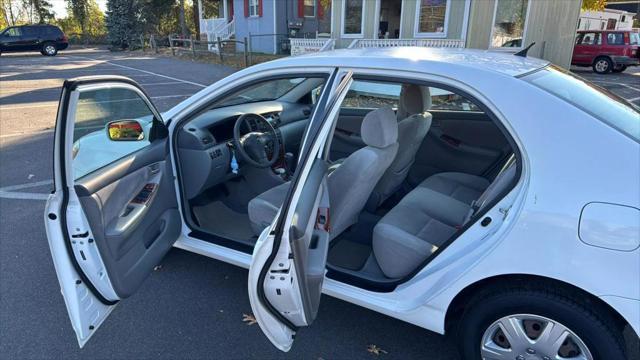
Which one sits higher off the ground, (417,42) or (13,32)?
(13,32)

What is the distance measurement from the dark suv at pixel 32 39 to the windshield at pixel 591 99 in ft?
97.8

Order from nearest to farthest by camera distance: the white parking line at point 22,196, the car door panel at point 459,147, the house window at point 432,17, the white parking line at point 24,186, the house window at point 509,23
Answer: the car door panel at point 459,147, the white parking line at point 22,196, the white parking line at point 24,186, the house window at point 509,23, the house window at point 432,17

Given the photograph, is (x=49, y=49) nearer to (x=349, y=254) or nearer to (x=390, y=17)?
(x=390, y=17)

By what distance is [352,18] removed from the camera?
15.0 meters

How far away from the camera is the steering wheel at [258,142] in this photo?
304cm

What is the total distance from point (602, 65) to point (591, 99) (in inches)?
687

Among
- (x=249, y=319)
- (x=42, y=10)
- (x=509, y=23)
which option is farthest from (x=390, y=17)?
(x=42, y=10)

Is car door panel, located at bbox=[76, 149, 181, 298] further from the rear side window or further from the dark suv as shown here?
the dark suv

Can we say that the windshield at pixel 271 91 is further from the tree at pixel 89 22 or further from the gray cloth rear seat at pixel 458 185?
the tree at pixel 89 22

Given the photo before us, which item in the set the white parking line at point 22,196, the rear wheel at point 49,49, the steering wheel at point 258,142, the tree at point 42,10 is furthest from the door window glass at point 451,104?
the tree at point 42,10

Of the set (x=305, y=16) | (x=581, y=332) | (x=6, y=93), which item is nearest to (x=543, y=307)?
(x=581, y=332)

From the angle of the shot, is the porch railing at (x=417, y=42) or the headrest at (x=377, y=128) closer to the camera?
the headrest at (x=377, y=128)

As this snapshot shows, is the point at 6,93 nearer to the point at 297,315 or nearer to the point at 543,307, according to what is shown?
the point at 297,315

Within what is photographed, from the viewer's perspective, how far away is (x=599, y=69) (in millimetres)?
16047
